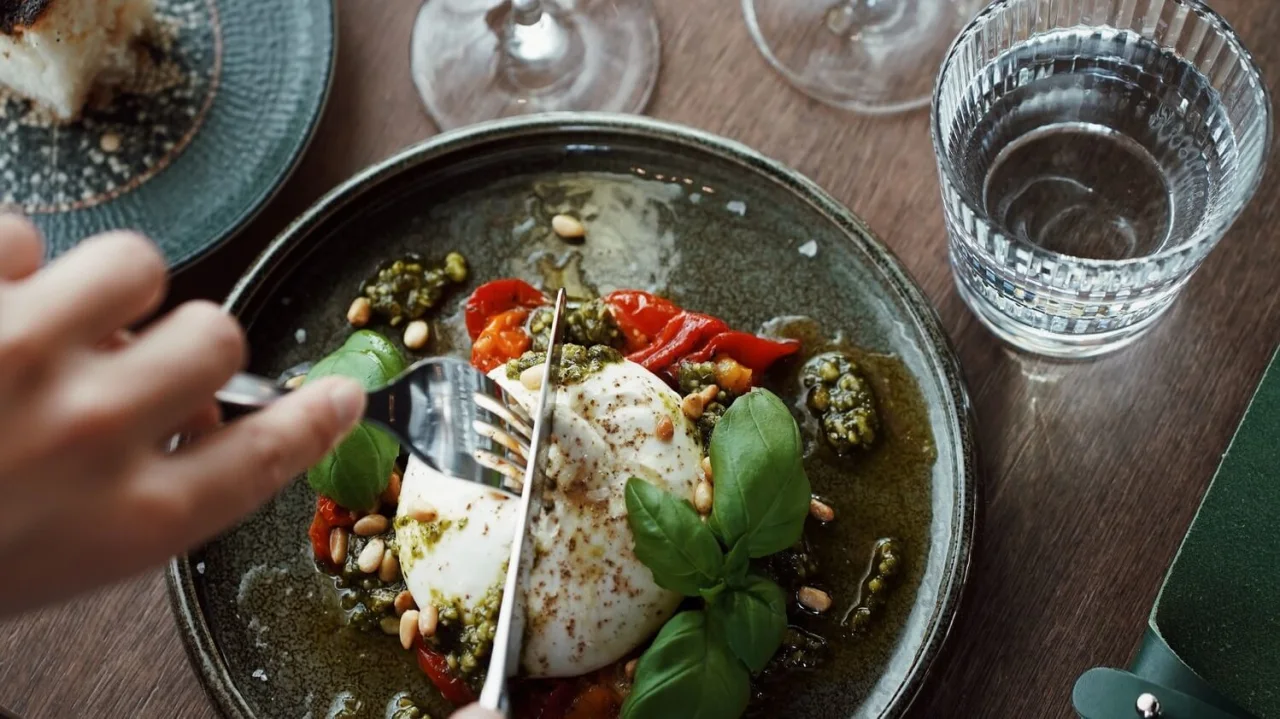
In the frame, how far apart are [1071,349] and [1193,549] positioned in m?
0.31

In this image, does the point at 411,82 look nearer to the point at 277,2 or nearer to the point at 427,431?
the point at 277,2

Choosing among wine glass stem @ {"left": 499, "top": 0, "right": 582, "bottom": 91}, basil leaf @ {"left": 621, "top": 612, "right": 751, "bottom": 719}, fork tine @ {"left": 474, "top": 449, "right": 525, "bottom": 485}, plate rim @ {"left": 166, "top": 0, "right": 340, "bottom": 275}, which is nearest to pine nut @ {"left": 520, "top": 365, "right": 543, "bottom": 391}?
fork tine @ {"left": 474, "top": 449, "right": 525, "bottom": 485}

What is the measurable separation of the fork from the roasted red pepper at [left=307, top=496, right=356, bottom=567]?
9.2 inches

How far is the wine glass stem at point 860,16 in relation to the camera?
6.00 feet

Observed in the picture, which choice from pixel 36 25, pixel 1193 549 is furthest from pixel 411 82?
pixel 1193 549

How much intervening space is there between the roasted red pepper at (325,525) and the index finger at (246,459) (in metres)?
0.60

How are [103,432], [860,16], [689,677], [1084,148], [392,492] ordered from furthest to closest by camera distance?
[860,16], [1084,148], [392,492], [689,677], [103,432]

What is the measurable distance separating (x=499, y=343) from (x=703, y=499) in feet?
1.12

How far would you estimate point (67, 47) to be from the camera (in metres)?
1.66

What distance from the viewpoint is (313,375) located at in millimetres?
1418

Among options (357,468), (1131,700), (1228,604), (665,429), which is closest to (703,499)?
(665,429)

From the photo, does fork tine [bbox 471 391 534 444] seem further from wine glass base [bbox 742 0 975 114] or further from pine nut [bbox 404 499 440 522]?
wine glass base [bbox 742 0 975 114]

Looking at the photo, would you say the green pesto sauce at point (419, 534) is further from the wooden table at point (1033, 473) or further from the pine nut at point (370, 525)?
the wooden table at point (1033, 473)

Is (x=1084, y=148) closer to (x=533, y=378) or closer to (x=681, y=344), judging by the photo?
(x=681, y=344)
